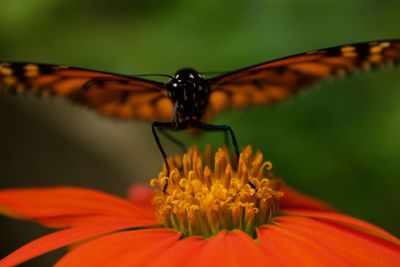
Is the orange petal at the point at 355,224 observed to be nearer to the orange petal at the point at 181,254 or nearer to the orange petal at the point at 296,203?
the orange petal at the point at 296,203

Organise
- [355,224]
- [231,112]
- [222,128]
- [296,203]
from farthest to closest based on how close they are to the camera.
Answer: [231,112] → [296,203] → [222,128] → [355,224]

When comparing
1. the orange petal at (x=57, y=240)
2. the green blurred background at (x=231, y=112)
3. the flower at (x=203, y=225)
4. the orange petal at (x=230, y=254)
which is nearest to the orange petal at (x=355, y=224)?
the flower at (x=203, y=225)

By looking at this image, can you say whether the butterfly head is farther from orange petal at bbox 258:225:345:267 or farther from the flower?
orange petal at bbox 258:225:345:267

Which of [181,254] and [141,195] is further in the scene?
[141,195]

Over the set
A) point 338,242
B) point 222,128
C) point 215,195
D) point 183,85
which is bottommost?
point 338,242

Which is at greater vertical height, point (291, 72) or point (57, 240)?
point (291, 72)

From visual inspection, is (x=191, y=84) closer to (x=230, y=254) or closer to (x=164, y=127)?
(x=164, y=127)

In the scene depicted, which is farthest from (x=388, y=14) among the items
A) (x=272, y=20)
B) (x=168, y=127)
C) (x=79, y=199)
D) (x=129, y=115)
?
(x=79, y=199)

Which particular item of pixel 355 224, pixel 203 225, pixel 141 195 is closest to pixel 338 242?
pixel 355 224
